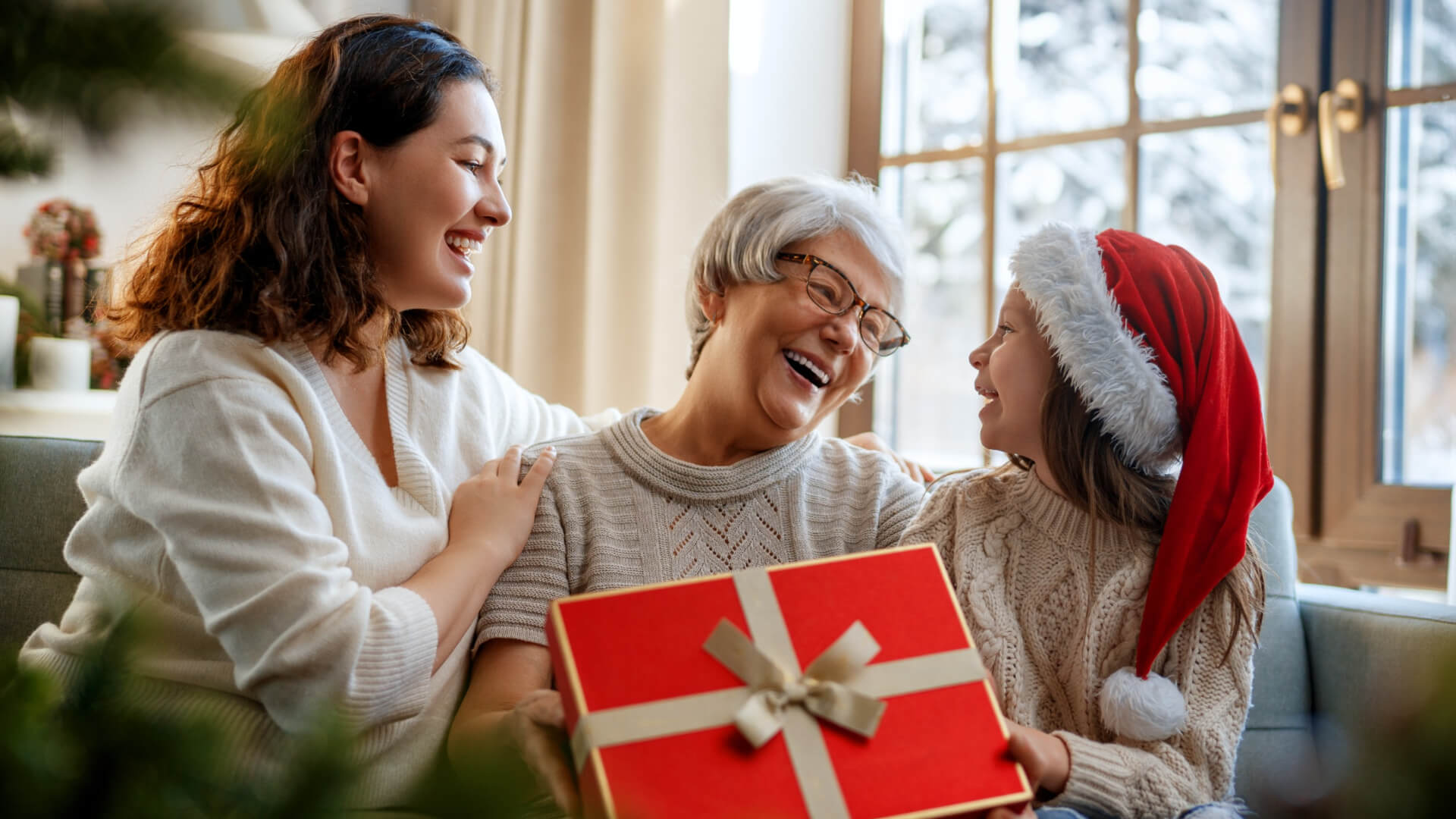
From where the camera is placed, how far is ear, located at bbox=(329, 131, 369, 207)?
1400 mm

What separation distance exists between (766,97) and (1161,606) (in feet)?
6.63

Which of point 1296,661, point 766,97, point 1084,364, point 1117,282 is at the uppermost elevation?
point 766,97

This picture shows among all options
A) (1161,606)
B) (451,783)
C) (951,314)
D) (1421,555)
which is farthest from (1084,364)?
(951,314)

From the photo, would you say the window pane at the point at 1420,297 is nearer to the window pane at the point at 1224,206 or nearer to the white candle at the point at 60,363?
the window pane at the point at 1224,206

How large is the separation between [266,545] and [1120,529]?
99cm

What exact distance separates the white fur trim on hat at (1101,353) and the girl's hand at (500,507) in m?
0.70

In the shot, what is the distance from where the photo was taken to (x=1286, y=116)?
233 centimetres

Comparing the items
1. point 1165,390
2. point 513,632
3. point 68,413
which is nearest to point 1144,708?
point 1165,390

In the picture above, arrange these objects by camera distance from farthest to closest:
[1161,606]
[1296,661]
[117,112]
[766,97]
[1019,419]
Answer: [766,97], [1296,661], [1019,419], [1161,606], [117,112]

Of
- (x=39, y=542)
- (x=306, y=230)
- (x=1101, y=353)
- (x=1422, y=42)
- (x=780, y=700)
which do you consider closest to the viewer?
(x=780, y=700)

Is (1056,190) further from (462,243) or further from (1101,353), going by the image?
(462,243)

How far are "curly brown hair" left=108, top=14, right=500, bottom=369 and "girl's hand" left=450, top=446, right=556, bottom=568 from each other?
222mm

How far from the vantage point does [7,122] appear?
33cm

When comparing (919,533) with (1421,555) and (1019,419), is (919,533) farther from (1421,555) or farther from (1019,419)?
(1421,555)
